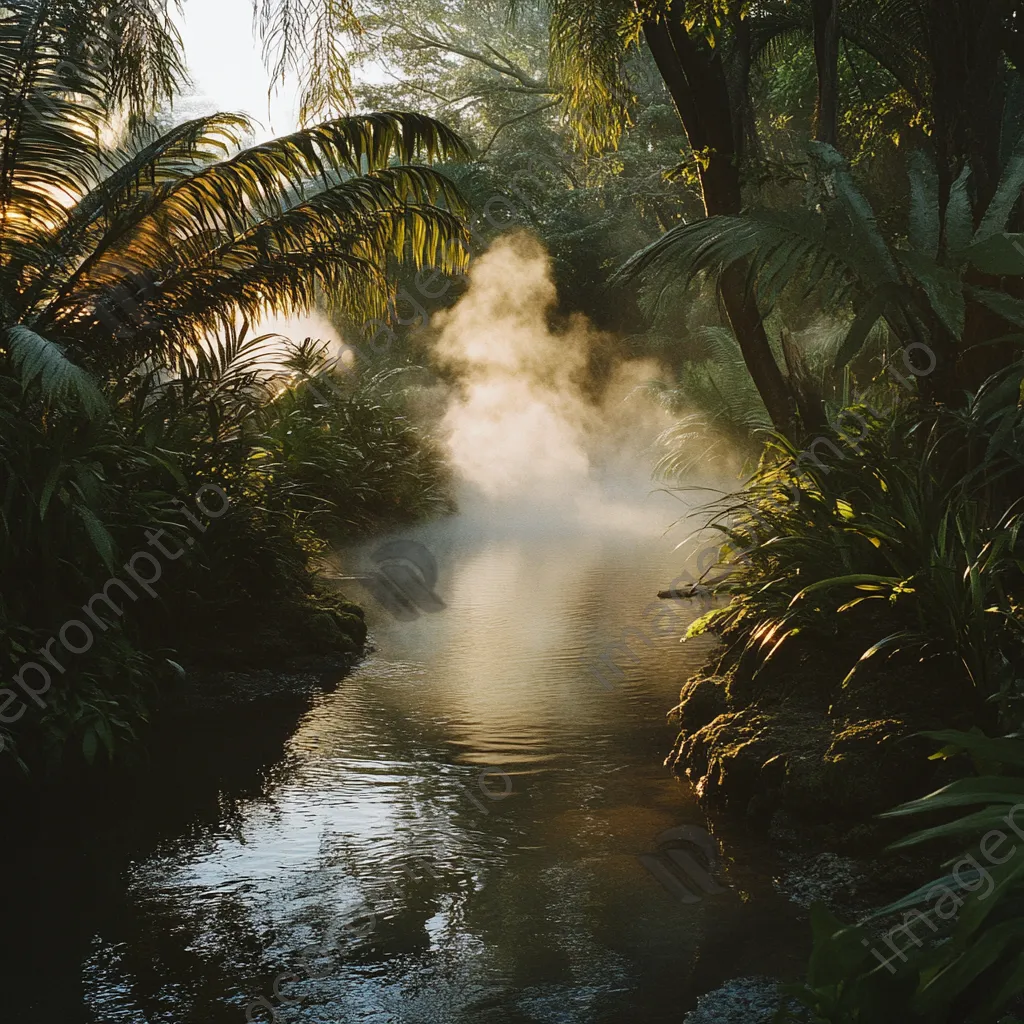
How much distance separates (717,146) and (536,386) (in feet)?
59.5

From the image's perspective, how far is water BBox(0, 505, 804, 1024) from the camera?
142 inches

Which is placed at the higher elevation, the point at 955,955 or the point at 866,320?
the point at 866,320

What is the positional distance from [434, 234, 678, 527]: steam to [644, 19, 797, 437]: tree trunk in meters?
14.0

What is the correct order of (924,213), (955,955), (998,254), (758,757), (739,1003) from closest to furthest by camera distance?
1. (955,955)
2. (739,1003)
3. (998,254)
4. (758,757)
5. (924,213)

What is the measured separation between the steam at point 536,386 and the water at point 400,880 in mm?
15951

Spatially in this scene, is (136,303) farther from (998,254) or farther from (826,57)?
(998,254)

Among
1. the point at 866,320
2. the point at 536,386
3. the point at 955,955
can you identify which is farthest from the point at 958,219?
the point at 536,386

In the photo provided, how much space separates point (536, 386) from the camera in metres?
26.3

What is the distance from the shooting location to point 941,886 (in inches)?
104

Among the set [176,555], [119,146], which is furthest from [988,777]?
[119,146]

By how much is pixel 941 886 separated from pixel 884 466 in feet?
11.9

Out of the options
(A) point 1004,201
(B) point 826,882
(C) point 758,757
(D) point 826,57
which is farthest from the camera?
(D) point 826,57

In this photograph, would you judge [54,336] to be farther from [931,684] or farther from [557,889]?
[931,684]

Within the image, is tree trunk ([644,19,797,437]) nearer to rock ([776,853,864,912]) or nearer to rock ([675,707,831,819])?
rock ([675,707,831,819])
